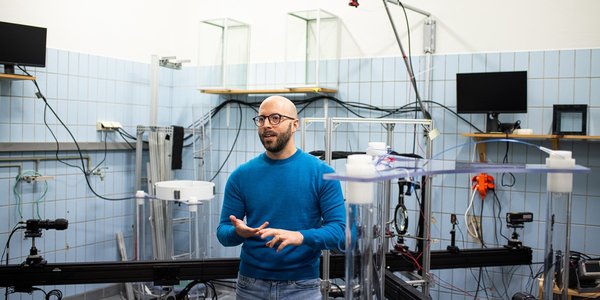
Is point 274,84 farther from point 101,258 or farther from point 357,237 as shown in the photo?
point 357,237

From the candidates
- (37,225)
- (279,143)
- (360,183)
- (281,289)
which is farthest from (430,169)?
(37,225)

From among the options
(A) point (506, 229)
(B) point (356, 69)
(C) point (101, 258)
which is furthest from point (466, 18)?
(C) point (101, 258)

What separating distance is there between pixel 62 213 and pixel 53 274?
140 cm

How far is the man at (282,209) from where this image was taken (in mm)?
2188

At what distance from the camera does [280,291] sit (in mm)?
2186

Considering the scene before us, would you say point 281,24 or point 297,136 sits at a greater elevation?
A: point 281,24

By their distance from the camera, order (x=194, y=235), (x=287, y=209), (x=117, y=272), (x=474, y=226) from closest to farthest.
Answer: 1. (x=287, y=209)
2. (x=117, y=272)
3. (x=474, y=226)
4. (x=194, y=235)

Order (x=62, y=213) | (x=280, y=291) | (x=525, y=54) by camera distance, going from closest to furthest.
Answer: (x=280, y=291) < (x=525, y=54) < (x=62, y=213)

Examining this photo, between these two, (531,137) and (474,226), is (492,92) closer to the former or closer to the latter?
(531,137)

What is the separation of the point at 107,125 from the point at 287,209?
2.96 m

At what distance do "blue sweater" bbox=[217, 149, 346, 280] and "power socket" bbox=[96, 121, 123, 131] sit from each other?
108 inches

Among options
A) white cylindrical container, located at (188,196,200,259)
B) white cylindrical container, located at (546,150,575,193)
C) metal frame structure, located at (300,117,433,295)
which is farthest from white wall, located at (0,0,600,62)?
white cylindrical container, located at (546,150,575,193)

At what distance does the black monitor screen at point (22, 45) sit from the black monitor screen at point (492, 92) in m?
2.94

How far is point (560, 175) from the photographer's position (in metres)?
1.44
